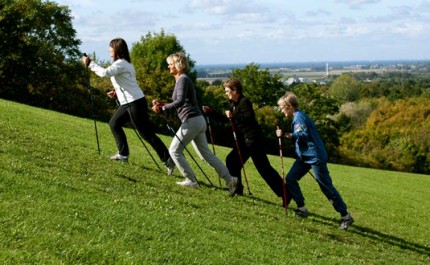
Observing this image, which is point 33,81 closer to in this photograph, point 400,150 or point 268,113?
point 268,113

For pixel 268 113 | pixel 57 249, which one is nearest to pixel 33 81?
pixel 268 113

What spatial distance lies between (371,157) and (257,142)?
6213cm

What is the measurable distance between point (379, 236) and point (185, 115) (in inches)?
202

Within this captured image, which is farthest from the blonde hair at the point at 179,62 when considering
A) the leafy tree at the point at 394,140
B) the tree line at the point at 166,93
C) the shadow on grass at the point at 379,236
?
the leafy tree at the point at 394,140

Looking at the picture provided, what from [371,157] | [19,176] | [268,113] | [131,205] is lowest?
[371,157]

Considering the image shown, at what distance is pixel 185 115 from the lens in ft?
34.9

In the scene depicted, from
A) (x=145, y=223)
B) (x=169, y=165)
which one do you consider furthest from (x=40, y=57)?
(x=145, y=223)

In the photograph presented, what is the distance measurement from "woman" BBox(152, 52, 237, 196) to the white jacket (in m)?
0.84

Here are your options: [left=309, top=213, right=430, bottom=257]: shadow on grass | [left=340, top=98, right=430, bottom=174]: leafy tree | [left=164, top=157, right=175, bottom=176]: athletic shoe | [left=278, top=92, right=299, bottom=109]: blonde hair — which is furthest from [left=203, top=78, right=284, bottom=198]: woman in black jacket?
[left=340, top=98, right=430, bottom=174]: leafy tree

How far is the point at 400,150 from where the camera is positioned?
69.6 meters

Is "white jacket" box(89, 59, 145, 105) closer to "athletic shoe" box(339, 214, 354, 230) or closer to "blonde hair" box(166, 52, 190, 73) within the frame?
"blonde hair" box(166, 52, 190, 73)

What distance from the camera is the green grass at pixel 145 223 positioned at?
5.98m

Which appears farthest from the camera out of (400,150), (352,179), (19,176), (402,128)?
(402,128)

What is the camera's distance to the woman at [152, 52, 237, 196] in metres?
10.5
